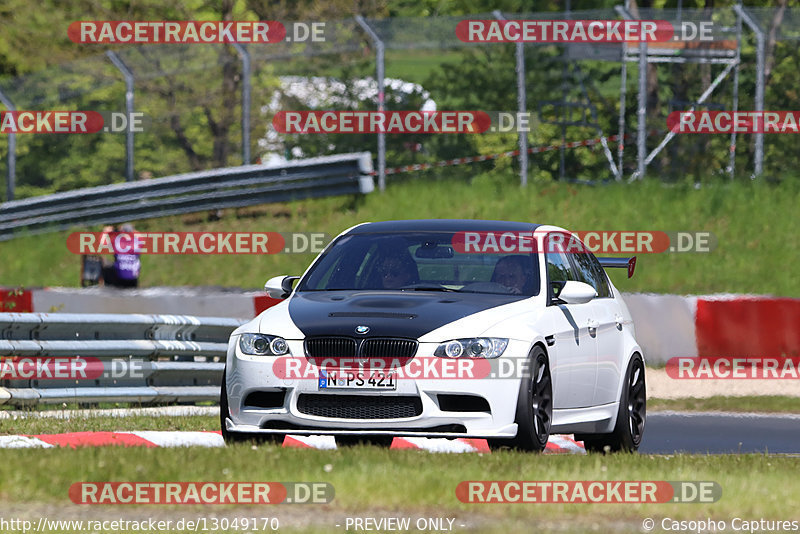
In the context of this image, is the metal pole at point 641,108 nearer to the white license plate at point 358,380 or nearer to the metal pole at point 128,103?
the metal pole at point 128,103

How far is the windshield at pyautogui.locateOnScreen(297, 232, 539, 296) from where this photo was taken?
1038 centimetres

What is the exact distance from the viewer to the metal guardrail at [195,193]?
24.6 metres

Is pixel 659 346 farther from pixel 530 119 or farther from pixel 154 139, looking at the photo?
pixel 154 139

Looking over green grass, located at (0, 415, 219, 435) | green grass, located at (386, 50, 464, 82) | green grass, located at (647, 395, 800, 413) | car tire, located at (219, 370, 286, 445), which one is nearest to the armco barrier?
green grass, located at (647, 395, 800, 413)

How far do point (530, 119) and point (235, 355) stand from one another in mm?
14427

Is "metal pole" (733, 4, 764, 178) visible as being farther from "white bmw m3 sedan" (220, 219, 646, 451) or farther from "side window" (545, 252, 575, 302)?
"white bmw m3 sedan" (220, 219, 646, 451)

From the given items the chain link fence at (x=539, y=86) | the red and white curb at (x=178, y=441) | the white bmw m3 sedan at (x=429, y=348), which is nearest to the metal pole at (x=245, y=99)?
the chain link fence at (x=539, y=86)

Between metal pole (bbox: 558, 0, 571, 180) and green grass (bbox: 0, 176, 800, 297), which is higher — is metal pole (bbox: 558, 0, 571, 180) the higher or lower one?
the higher one

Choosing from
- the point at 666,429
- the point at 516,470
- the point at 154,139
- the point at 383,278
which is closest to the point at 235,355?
the point at 383,278

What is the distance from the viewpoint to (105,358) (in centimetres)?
1420

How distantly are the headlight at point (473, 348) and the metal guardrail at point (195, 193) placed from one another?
15.1m

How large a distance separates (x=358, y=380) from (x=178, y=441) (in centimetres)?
153

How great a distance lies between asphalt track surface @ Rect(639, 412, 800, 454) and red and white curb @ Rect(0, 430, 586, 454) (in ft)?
3.73

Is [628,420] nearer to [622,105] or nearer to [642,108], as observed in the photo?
[642,108]
